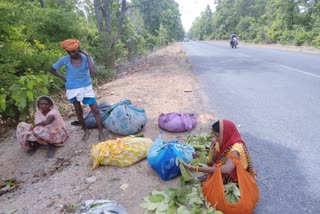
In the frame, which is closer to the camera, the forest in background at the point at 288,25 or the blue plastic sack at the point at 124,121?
the blue plastic sack at the point at 124,121

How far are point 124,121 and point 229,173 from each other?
90.1 inches

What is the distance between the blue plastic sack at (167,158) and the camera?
10.8ft

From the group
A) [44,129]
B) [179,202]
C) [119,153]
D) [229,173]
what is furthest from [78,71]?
[229,173]

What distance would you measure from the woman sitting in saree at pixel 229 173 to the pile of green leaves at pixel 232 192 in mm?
52

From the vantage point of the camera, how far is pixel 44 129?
14.5 feet

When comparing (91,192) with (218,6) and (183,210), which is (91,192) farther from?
(218,6)

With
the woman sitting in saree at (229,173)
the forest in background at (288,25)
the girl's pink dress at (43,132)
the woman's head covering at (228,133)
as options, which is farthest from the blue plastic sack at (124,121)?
the forest in background at (288,25)

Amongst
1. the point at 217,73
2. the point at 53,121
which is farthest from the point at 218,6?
the point at 53,121

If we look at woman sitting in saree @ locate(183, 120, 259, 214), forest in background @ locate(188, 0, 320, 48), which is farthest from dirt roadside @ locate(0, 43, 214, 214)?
forest in background @ locate(188, 0, 320, 48)

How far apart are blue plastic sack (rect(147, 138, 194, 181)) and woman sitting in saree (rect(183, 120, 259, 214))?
376mm

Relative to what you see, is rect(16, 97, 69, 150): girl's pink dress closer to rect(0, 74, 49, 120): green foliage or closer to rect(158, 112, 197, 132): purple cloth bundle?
rect(0, 74, 49, 120): green foliage

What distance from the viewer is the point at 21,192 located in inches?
145

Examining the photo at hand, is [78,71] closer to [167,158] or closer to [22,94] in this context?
[22,94]

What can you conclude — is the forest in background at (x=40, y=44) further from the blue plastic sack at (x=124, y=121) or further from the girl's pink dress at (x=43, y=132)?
the blue plastic sack at (x=124, y=121)
